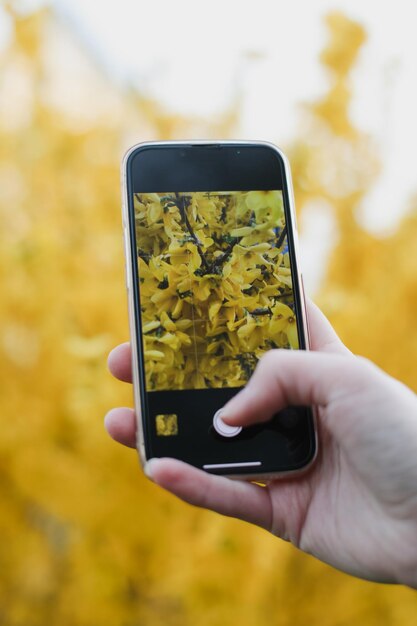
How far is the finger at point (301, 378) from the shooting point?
0.40 metres

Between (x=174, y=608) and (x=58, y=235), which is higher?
(x=58, y=235)

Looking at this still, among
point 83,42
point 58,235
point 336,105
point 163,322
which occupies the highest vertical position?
point 83,42

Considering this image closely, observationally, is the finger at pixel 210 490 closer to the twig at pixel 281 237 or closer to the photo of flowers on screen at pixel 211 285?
the photo of flowers on screen at pixel 211 285

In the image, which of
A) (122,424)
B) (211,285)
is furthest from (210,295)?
(122,424)

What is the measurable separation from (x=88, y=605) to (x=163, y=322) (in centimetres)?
69

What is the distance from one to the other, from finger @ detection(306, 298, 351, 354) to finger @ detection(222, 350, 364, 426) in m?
0.15

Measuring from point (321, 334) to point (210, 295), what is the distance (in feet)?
0.34

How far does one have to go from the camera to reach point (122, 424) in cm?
52

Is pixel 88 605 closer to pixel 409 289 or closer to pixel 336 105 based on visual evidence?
pixel 409 289

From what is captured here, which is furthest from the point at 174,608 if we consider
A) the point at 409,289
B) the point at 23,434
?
the point at 409,289

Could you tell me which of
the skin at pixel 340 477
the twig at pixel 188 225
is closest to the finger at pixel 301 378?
the skin at pixel 340 477

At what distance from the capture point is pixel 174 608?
1.09 metres

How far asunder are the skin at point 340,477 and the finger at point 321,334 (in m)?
0.10

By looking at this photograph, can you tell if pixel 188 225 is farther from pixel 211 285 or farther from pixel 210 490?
pixel 210 490
